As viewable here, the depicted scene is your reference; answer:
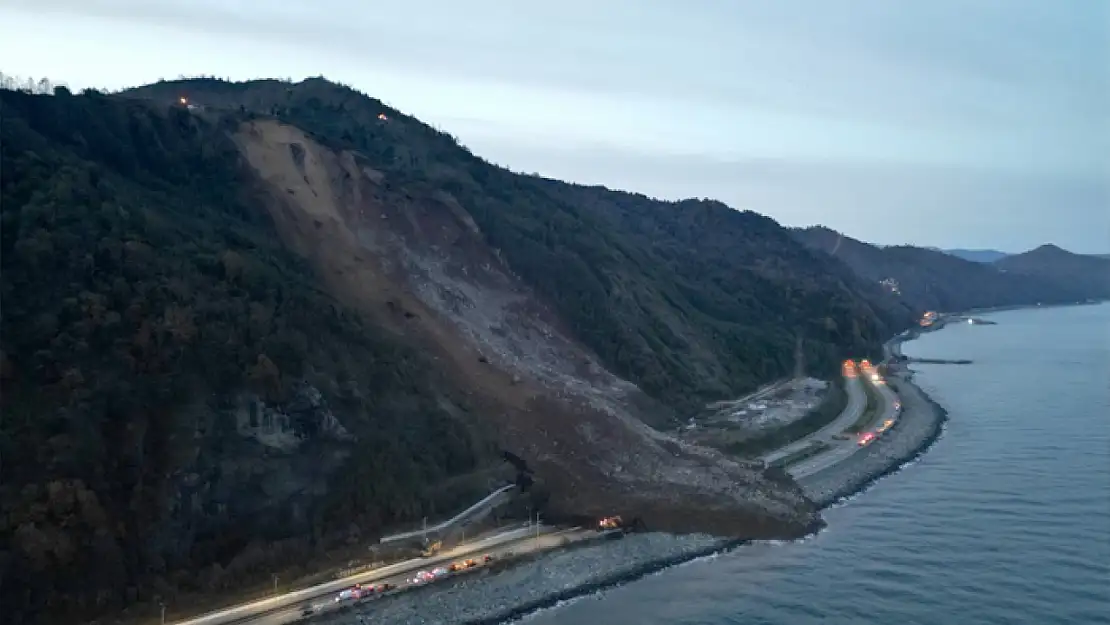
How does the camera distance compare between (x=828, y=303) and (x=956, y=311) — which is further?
(x=956, y=311)

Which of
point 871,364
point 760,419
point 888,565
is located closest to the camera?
point 888,565

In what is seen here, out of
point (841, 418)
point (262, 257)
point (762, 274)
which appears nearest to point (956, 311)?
point (762, 274)

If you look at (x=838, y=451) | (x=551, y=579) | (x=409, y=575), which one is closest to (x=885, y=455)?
(x=838, y=451)

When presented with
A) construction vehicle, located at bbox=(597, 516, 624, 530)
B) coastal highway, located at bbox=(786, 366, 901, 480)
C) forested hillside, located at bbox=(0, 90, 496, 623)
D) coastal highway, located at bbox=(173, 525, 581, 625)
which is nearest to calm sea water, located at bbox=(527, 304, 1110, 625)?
coastal highway, located at bbox=(786, 366, 901, 480)

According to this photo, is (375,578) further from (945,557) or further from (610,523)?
(945,557)

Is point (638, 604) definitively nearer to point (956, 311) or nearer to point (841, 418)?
point (841, 418)

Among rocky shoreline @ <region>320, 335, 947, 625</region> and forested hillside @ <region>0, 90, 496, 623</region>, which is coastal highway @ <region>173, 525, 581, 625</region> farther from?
forested hillside @ <region>0, 90, 496, 623</region>

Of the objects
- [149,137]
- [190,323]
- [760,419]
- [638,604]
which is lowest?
[638,604]
